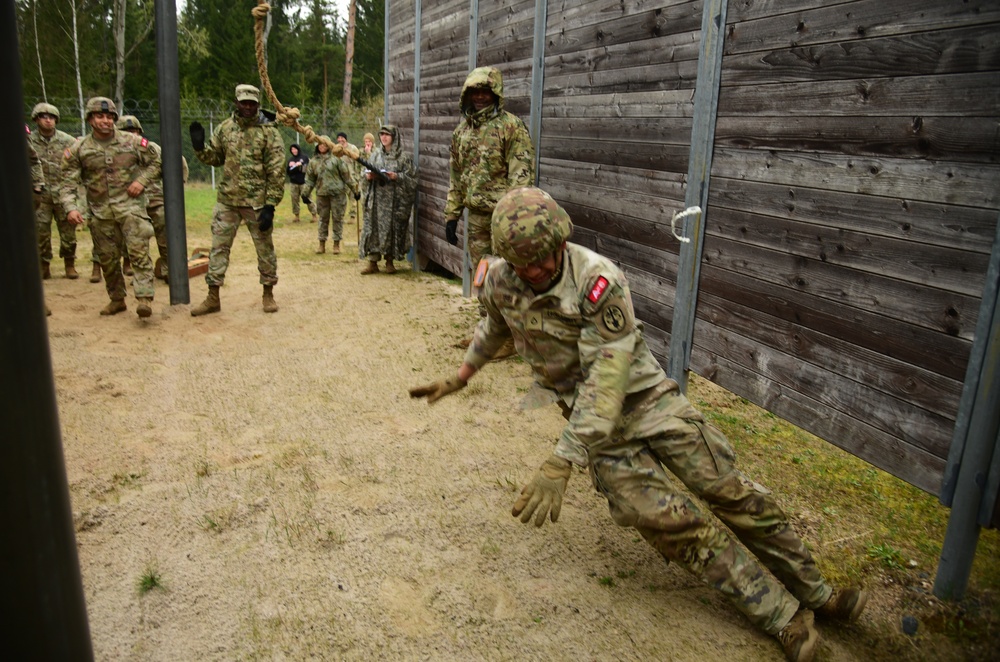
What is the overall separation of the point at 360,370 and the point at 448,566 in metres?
3.04

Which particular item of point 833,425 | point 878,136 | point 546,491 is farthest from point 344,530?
point 878,136

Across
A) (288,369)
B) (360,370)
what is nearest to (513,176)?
(360,370)

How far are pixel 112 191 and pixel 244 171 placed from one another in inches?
48.8

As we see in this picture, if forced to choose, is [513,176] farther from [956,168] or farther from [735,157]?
[956,168]

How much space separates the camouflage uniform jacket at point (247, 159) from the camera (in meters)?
7.39

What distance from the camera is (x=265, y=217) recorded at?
7.48 m

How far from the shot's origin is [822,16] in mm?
3791

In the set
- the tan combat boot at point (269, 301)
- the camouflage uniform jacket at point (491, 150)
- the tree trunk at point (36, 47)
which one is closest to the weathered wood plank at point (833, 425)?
the camouflage uniform jacket at point (491, 150)

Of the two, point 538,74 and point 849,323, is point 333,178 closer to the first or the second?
point 538,74

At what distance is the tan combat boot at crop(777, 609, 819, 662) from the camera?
284 centimetres

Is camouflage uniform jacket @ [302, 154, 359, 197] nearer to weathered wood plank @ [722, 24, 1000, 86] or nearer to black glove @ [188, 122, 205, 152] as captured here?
black glove @ [188, 122, 205, 152]

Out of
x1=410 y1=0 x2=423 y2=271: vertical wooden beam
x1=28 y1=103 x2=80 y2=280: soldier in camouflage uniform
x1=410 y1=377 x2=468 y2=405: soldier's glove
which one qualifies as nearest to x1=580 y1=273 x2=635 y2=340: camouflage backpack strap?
x1=410 y1=377 x2=468 y2=405: soldier's glove

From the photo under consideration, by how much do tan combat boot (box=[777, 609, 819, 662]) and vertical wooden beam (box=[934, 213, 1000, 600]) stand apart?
775 mm

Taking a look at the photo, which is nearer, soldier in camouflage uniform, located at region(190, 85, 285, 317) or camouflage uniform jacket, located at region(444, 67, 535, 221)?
camouflage uniform jacket, located at region(444, 67, 535, 221)
